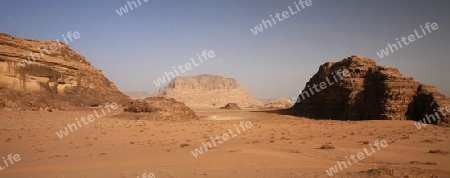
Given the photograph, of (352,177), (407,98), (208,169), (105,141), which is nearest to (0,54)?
(105,141)

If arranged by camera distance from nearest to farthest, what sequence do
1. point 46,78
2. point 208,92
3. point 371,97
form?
1. point 371,97
2. point 46,78
3. point 208,92

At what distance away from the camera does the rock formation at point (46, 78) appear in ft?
106

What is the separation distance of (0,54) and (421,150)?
38656 millimetres

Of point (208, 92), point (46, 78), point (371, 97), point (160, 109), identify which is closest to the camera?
point (160, 109)

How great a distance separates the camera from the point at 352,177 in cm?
590

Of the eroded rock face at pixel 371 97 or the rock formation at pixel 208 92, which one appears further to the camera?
the rock formation at pixel 208 92

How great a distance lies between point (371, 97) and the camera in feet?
94.5

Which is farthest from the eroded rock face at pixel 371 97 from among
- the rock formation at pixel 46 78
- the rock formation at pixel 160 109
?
the rock formation at pixel 46 78

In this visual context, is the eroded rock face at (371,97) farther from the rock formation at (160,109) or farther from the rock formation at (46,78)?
the rock formation at (46,78)

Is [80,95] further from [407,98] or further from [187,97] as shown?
[187,97]

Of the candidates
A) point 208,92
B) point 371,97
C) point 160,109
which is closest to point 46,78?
point 160,109

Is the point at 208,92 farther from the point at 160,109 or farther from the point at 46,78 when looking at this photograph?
the point at 160,109

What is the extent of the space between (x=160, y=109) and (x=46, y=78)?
20.7 meters

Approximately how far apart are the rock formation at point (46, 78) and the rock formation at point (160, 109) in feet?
37.3
